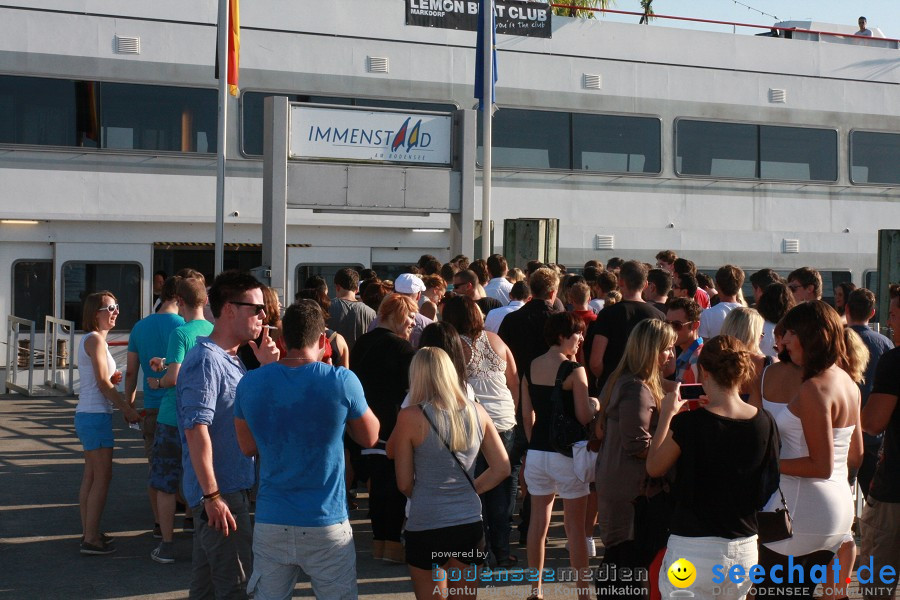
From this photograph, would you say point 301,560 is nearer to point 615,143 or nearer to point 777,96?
point 615,143

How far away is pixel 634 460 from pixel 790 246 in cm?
1445

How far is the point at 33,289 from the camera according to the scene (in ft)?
47.1

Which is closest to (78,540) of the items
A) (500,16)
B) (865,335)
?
(865,335)

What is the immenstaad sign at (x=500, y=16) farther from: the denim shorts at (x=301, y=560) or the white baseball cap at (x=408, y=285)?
the denim shorts at (x=301, y=560)

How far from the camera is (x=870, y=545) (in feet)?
17.4

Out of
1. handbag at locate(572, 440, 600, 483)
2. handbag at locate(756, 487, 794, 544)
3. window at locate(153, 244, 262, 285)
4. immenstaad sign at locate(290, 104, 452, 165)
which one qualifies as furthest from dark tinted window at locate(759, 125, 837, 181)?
handbag at locate(756, 487, 794, 544)

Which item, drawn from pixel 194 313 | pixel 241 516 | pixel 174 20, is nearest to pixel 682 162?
pixel 174 20

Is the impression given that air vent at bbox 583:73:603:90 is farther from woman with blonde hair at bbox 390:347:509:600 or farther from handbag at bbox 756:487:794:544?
handbag at bbox 756:487:794:544

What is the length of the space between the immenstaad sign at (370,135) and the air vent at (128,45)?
3.88 m

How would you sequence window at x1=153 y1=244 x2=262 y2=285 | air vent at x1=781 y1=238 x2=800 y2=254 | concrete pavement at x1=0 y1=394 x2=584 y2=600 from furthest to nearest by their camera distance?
air vent at x1=781 y1=238 x2=800 y2=254 → window at x1=153 y1=244 x2=262 y2=285 → concrete pavement at x1=0 y1=394 x2=584 y2=600

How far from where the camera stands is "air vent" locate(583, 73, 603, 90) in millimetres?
16953

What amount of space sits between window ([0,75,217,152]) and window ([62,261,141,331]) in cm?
169

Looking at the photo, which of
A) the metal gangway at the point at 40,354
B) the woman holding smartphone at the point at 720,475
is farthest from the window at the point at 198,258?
the woman holding smartphone at the point at 720,475

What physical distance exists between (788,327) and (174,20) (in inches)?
465
